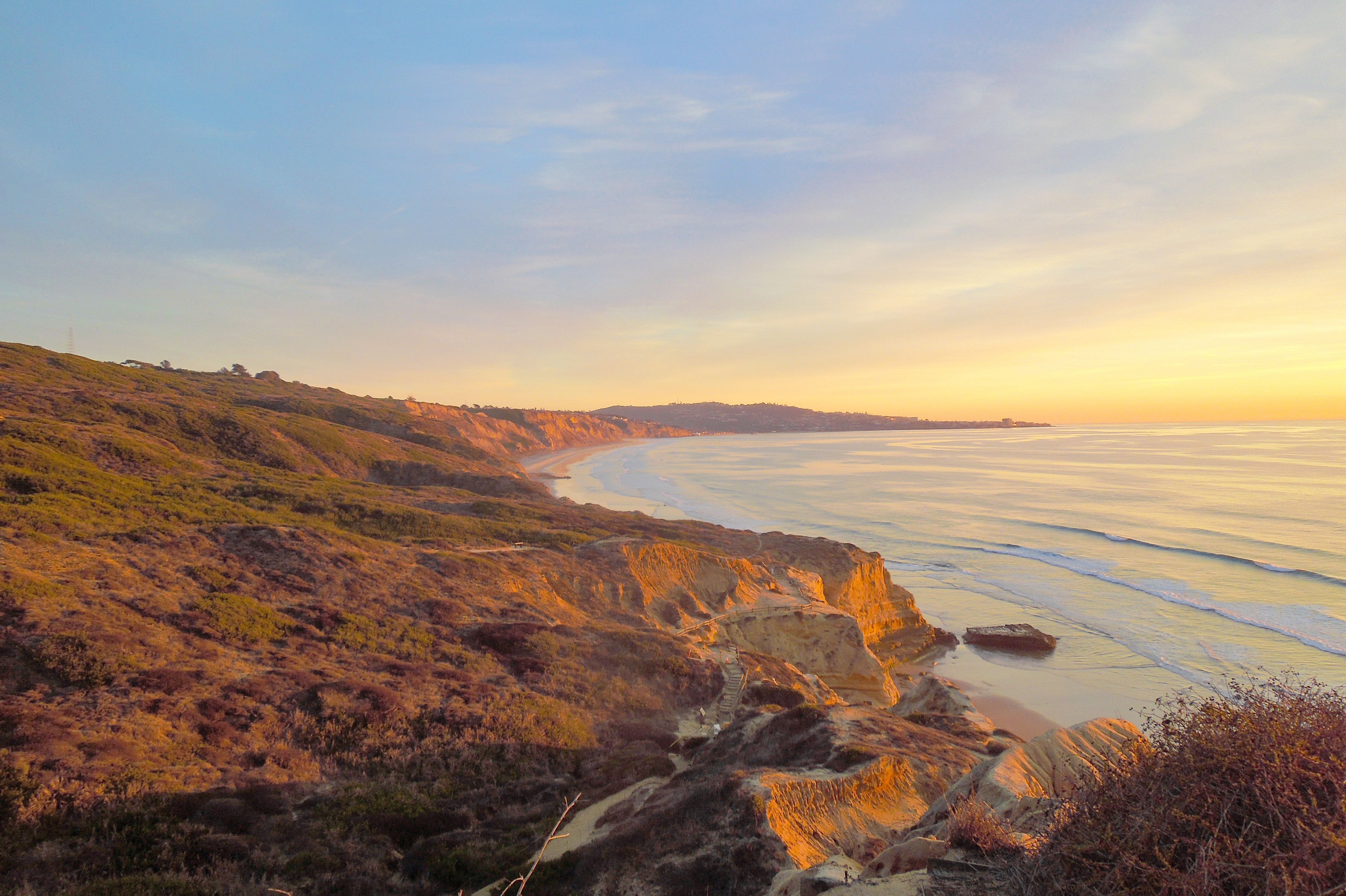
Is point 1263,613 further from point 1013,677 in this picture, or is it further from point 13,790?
point 13,790

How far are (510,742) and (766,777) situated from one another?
23.8ft

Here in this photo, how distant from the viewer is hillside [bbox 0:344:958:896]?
10.0 m

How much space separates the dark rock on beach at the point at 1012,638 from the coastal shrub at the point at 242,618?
104 ft

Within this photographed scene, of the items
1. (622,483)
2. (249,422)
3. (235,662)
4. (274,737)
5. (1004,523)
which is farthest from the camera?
(622,483)

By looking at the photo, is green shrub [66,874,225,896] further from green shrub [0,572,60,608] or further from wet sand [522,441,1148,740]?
wet sand [522,441,1148,740]

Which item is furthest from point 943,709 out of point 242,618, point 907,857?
point 242,618

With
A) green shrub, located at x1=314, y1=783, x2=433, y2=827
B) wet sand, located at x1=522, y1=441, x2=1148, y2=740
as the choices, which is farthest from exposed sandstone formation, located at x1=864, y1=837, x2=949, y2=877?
wet sand, located at x1=522, y1=441, x2=1148, y2=740

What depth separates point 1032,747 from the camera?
11219mm

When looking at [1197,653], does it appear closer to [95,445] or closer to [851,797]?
[851,797]

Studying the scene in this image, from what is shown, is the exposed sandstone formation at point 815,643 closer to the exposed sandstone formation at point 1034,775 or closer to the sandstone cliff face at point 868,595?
the sandstone cliff face at point 868,595

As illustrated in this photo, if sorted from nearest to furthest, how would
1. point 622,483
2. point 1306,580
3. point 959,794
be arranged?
point 959,794
point 1306,580
point 622,483

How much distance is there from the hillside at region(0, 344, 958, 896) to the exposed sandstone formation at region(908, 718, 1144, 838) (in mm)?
2563

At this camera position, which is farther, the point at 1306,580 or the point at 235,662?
the point at 1306,580

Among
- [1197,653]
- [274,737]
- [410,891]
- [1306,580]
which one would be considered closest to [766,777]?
[410,891]
